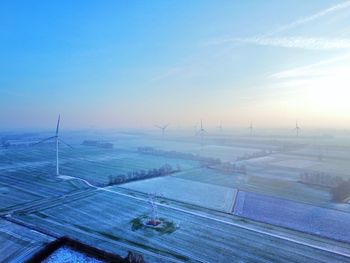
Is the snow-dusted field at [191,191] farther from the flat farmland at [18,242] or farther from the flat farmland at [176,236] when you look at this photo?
the flat farmland at [18,242]

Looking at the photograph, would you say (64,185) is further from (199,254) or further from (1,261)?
(199,254)

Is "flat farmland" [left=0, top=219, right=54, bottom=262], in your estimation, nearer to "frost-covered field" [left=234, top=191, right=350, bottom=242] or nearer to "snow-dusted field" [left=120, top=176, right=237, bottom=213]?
"snow-dusted field" [left=120, top=176, right=237, bottom=213]

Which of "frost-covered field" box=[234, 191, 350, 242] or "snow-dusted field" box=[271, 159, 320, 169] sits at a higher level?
"snow-dusted field" box=[271, 159, 320, 169]

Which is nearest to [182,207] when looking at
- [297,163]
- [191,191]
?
[191,191]

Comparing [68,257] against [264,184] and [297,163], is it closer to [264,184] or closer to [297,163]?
[264,184]

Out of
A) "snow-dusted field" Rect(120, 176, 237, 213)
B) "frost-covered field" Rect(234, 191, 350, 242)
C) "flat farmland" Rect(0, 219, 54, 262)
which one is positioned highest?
"snow-dusted field" Rect(120, 176, 237, 213)

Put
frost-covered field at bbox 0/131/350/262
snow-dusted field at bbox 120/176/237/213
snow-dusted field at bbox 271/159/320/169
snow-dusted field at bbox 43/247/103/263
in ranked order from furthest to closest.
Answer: snow-dusted field at bbox 271/159/320/169 → snow-dusted field at bbox 120/176/237/213 → frost-covered field at bbox 0/131/350/262 → snow-dusted field at bbox 43/247/103/263

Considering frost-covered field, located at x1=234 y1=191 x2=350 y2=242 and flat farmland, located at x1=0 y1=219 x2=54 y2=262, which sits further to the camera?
frost-covered field, located at x1=234 y1=191 x2=350 y2=242

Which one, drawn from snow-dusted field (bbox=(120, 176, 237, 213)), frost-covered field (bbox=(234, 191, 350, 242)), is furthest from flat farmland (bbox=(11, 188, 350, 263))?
snow-dusted field (bbox=(120, 176, 237, 213))
